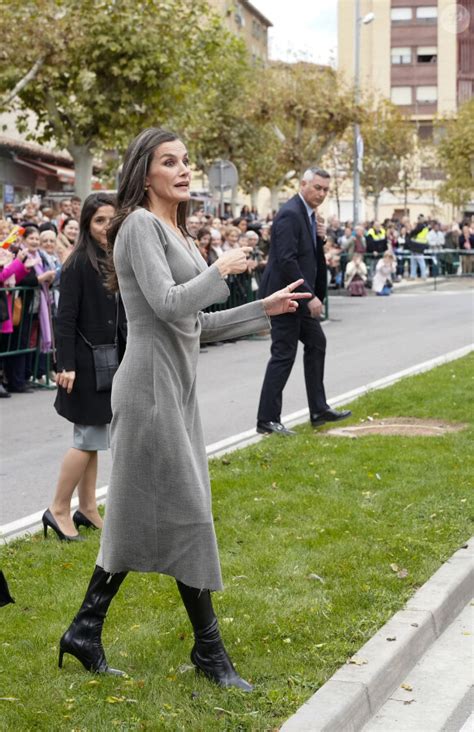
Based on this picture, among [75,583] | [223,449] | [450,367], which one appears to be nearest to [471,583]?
[75,583]

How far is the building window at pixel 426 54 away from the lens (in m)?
89.3

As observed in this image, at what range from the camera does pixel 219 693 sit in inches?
176

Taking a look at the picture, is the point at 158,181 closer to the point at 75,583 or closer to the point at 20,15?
the point at 75,583

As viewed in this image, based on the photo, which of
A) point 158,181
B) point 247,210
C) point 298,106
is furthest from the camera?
point 247,210

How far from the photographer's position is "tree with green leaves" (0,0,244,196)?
985 inches

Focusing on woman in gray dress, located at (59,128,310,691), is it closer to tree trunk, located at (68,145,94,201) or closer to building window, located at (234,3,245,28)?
tree trunk, located at (68,145,94,201)

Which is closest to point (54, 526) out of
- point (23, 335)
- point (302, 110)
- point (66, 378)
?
point (66, 378)

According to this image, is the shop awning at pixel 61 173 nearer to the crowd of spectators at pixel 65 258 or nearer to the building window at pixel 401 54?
the crowd of spectators at pixel 65 258

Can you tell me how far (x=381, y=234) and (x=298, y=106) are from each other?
18.4 ft

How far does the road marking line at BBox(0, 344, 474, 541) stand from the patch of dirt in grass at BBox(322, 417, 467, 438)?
26.1 inches

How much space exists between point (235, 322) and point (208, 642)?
1.12 metres

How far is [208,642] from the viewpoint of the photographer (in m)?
4.57

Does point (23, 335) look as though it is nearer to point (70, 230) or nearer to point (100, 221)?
point (70, 230)

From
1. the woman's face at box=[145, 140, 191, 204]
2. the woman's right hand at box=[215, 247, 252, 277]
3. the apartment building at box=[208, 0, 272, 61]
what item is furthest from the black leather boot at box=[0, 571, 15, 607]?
the apartment building at box=[208, 0, 272, 61]
